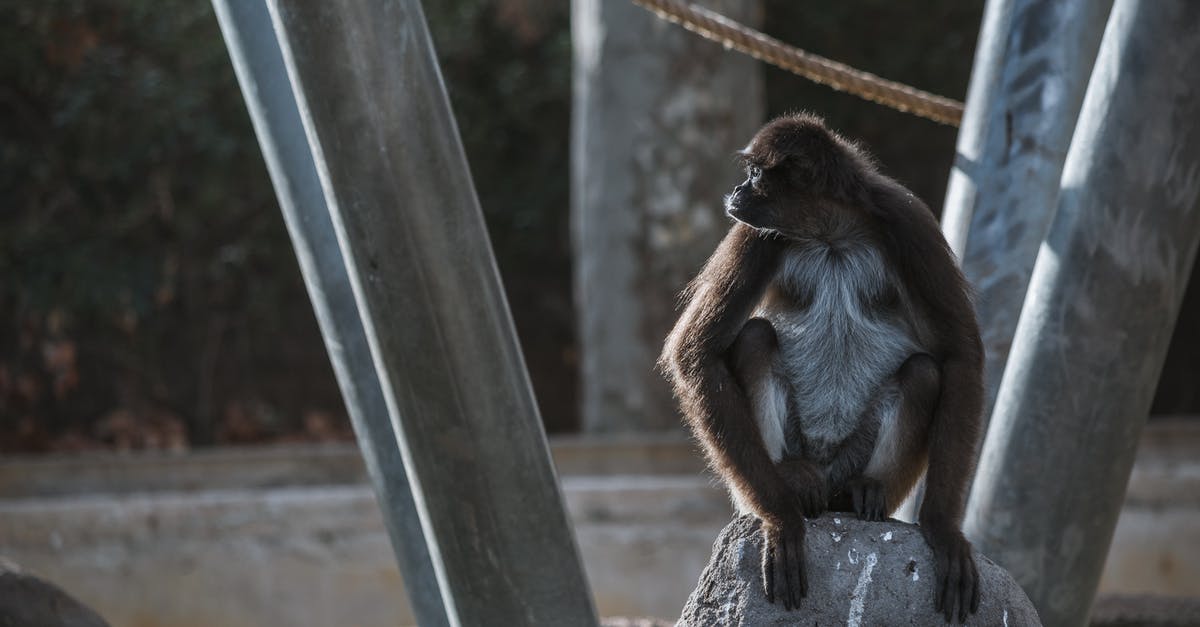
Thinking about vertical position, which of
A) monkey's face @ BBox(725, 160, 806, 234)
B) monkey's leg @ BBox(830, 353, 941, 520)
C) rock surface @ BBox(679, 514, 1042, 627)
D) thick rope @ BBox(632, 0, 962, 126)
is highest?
thick rope @ BBox(632, 0, 962, 126)

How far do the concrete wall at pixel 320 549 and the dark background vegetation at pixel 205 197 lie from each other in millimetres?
4399

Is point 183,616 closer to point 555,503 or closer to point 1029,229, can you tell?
point 555,503

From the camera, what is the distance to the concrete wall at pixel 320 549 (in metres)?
6.61

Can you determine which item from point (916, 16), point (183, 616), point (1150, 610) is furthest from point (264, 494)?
point (916, 16)

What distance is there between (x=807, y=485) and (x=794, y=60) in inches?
74.3

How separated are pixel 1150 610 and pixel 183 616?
14.8ft

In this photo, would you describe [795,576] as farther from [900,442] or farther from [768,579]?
[900,442]

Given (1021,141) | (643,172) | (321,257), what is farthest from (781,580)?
(643,172)

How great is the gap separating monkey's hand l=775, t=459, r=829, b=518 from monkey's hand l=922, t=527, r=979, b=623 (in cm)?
32

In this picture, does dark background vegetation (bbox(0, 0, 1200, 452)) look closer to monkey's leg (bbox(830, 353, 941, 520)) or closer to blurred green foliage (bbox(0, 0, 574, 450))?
blurred green foliage (bbox(0, 0, 574, 450))

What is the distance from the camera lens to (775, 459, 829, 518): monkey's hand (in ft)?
10.4

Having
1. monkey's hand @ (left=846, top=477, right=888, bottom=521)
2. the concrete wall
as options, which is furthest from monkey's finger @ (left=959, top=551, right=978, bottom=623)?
the concrete wall

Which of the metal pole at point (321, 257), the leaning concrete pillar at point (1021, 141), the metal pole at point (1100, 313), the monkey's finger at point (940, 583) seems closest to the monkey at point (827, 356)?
the monkey's finger at point (940, 583)

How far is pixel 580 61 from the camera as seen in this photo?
927cm
